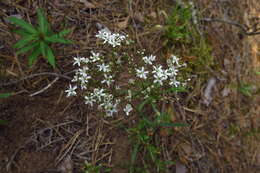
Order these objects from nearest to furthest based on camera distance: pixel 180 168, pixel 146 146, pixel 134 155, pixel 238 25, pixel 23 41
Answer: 1. pixel 23 41
2. pixel 134 155
3. pixel 146 146
4. pixel 180 168
5. pixel 238 25

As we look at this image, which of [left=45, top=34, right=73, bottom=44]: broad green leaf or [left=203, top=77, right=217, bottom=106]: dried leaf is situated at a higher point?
[left=45, top=34, right=73, bottom=44]: broad green leaf

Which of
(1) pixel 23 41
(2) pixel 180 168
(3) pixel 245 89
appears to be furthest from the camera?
(3) pixel 245 89

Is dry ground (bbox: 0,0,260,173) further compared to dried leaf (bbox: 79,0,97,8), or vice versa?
dried leaf (bbox: 79,0,97,8)

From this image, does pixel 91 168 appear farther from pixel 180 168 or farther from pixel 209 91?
pixel 209 91

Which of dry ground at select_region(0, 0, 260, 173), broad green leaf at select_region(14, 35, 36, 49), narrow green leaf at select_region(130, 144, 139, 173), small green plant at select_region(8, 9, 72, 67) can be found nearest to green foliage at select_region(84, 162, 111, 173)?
dry ground at select_region(0, 0, 260, 173)

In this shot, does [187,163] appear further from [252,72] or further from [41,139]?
[252,72]

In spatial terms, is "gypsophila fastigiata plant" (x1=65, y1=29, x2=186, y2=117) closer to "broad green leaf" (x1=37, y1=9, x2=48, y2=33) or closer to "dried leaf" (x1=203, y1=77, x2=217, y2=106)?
"broad green leaf" (x1=37, y1=9, x2=48, y2=33)

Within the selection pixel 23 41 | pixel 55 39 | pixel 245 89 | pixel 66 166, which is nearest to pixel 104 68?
pixel 55 39

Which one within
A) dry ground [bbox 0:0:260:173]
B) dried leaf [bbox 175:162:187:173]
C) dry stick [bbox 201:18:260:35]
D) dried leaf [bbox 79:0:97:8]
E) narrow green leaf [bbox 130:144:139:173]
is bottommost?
dried leaf [bbox 175:162:187:173]

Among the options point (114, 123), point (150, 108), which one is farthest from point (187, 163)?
point (114, 123)

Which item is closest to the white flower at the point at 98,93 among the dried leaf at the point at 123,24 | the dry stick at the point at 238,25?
the dried leaf at the point at 123,24
